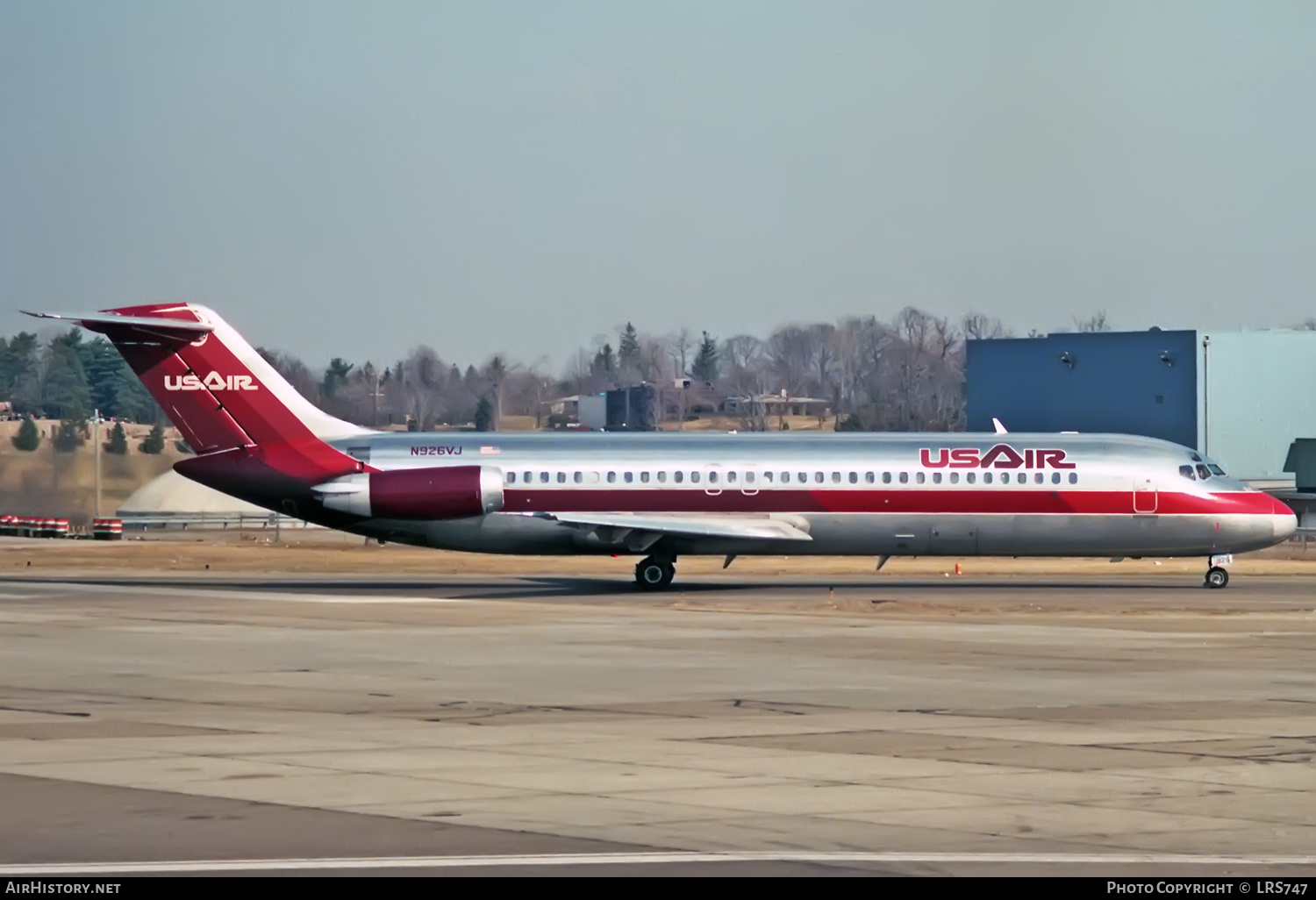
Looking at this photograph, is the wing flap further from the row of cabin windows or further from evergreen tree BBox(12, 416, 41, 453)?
evergreen tree BBox(12, 416, 41, 453)

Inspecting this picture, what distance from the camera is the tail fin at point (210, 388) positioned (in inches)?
1641

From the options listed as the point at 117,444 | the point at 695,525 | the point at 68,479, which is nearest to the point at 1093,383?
the point at 695,525

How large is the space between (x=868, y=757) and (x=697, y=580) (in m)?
30.5

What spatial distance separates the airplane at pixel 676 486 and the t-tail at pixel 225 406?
0.04 meters

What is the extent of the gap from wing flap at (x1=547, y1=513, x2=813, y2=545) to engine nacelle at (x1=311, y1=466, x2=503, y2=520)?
1.71 meters

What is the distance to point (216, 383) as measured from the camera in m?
41.8

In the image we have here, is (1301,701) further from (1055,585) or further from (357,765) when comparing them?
(1055,585)

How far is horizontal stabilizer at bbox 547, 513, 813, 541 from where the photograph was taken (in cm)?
4062

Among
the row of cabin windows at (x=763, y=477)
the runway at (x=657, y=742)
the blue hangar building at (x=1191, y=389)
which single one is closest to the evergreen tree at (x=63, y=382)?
the blue hangar building at (x=1191, y=389)

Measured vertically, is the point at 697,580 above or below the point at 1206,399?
below

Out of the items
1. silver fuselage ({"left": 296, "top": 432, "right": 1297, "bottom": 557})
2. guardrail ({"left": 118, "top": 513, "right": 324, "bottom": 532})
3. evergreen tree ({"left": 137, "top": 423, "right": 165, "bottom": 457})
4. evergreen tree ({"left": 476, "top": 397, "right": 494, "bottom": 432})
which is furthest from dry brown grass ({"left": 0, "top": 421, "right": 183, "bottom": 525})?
silver fuselage ({"left": 296, "top": 432, "right": 1297, "bottom": 557})

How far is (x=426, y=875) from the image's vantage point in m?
10.8

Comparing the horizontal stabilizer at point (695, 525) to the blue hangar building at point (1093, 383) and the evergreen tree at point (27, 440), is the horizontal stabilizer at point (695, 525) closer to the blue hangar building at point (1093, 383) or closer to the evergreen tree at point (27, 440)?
the blue hangar building at point (1093, 383)

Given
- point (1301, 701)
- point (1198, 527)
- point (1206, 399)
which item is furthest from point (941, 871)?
point (1206, 399)
